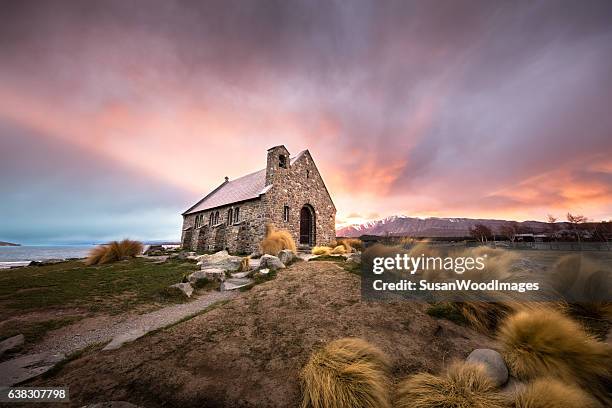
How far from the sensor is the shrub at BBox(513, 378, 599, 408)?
6.36 feet

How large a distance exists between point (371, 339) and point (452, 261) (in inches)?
131

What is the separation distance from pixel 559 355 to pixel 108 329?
271 inches

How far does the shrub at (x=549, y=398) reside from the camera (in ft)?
6.36

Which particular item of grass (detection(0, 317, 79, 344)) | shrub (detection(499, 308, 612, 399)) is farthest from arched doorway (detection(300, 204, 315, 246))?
shrub (detection(499, 308, 612, 399))

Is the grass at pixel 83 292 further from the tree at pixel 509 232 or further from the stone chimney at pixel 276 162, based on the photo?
the tree at pixel 509 232

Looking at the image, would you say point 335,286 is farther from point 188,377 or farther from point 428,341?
point 188,377

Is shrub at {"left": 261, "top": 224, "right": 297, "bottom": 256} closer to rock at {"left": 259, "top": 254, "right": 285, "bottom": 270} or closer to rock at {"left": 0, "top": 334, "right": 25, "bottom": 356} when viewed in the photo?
rock at {"left": 259, "top": 254, "right": 285, "bottom": 270}

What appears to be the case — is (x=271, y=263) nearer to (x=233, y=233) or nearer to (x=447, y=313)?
(x=447, y=313)

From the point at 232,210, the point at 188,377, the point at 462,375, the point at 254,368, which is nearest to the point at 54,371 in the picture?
the point at 188,377

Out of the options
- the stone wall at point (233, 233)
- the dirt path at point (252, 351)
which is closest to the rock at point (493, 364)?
the dirt path at point (252, 351)

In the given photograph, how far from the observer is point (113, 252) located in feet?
43.0

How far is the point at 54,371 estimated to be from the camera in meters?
2.70

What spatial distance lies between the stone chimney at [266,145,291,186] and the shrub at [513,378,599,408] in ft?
51.4

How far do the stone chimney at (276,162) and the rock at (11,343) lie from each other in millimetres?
13919
